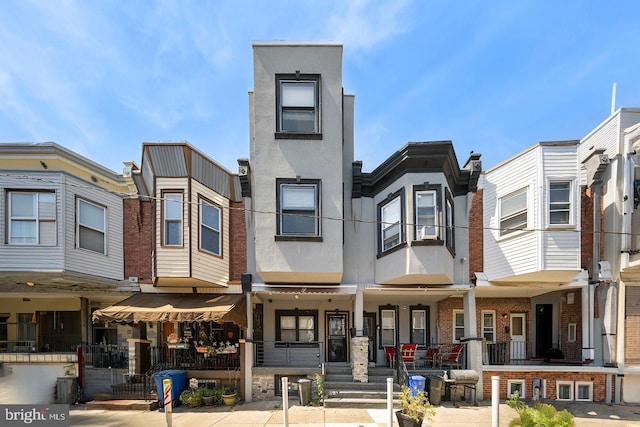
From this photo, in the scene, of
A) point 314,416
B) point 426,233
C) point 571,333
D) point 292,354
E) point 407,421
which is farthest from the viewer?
point 292,354

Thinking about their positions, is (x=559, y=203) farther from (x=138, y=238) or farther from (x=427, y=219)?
(x=138, y=238)

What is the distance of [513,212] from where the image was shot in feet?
37.9

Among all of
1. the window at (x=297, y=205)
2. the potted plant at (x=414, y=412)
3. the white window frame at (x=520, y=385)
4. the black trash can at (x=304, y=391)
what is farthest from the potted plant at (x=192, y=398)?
the white window frame at (x=520, y=385)

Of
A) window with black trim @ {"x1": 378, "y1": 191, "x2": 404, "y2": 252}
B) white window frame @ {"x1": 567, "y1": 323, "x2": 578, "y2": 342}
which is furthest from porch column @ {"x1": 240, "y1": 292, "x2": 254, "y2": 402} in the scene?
white window frame @ {"x1": 567, "y1": 323, "x2": 578, "y2": 342}

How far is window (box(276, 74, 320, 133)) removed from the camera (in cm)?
1129

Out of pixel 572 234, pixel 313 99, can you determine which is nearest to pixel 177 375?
pixel 313 99

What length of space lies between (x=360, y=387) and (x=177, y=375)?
5.90 m

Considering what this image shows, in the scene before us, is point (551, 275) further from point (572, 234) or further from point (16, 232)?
point (16, 232)

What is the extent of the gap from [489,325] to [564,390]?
3.40m

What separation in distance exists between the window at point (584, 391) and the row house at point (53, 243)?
15.0 metres

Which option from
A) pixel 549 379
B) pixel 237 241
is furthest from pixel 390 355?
pixel 237 241

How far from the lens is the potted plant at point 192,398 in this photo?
10688 mm

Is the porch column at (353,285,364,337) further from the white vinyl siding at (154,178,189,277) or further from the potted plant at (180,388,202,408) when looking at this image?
the white vinyl siding at (154,178,189,277)

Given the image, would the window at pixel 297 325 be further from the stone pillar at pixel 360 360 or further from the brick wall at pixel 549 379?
the brick wall at pixel 549 379
